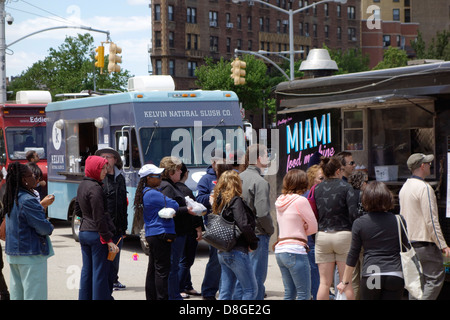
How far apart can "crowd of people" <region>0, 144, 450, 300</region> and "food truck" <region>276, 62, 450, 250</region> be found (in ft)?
4.13

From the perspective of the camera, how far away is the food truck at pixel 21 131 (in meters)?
19.1

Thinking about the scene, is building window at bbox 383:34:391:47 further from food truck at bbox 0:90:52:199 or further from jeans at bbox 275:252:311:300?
jeans at bbox 275:252:311:300

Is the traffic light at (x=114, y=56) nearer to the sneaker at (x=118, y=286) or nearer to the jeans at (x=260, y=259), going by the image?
the sneaker at (x=118, y=286)

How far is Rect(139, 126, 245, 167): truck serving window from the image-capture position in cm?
1273

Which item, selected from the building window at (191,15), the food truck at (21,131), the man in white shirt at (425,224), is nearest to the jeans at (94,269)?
the man in white shirt at (425,224)

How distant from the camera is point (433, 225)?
23.9 feet

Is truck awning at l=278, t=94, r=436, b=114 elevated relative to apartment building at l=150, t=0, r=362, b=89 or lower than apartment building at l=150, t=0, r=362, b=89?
lower

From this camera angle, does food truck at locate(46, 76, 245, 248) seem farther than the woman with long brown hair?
Yes

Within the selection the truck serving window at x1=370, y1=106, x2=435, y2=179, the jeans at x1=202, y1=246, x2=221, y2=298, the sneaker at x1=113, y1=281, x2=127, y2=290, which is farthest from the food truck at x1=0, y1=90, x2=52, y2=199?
the jeans at x1=202, y1=246, x2=221, y2=298

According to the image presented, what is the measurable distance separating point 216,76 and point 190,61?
17120 millimetres

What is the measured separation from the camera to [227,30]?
8288 cm

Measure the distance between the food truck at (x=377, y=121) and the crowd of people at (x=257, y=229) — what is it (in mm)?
1260

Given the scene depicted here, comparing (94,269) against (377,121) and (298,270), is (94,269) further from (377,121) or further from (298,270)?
(377,121)
